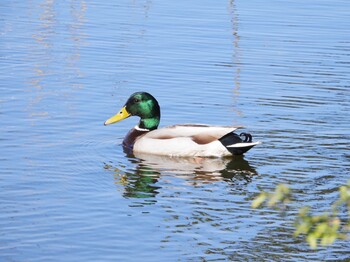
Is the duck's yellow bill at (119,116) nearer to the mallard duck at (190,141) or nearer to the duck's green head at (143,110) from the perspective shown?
the duck's green head at (143,110)

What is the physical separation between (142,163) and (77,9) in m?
9.79

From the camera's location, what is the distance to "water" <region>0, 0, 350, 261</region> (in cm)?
937

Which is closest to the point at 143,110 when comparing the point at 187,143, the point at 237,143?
the point at 187,143

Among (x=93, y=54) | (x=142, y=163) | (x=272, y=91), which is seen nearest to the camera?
(x=142, y=163)

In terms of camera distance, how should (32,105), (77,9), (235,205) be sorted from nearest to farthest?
1. (235,205)
2. (32,105)
3. (77,9)

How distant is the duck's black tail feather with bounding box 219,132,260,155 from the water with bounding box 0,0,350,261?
134mm

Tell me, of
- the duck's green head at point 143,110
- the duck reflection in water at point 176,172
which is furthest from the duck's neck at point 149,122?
the duck reflection in water at point 176,172

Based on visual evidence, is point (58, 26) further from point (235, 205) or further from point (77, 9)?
point (235, 205)

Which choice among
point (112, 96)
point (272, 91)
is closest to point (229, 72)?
point (272, 91)

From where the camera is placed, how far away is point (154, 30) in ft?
66.0

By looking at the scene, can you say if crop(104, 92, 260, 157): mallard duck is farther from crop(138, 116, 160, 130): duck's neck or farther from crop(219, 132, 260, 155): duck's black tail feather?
crop(138, 116, 160, 130): duck's neck

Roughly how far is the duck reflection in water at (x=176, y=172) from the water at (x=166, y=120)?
0.02 meters

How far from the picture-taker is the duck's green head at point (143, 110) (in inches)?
549

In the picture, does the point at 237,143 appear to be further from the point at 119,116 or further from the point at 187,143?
the point at 119,116
